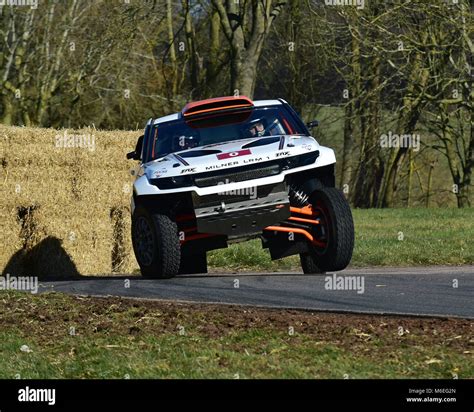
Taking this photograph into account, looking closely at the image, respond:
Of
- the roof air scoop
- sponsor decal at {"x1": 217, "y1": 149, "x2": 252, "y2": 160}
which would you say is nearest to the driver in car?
the roof air scoop

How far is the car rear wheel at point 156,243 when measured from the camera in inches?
548

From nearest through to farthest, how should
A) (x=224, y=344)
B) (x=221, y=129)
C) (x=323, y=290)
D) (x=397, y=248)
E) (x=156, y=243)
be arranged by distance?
(x=224, y=344) → (x=323, y=290) → (x=156, y=243) → (x=221, y=129) → (x=397, y=248)

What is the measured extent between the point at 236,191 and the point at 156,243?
Result: 3.92 ft

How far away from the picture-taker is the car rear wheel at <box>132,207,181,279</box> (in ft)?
45.7

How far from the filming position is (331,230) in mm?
13734

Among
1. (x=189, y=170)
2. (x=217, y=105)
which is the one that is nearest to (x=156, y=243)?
(x=189, y=170)

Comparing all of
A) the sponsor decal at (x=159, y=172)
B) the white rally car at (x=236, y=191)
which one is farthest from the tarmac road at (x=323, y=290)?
the sponsor decal at (x=159, y=172)

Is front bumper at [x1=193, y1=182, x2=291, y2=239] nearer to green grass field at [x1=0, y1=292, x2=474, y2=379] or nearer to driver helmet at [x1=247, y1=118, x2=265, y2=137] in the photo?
driver helmet at [x1=247, y1=118, x2=265, y2=137]

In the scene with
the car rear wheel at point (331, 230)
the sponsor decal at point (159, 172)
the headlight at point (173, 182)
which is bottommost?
the car rear wheel at point (331, 230)

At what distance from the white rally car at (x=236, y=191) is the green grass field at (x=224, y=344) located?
6.40 ft

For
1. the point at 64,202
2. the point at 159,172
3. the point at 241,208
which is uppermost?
the point at 159,172

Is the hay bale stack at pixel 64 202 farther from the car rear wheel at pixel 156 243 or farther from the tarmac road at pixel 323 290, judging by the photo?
the car rear wheel at pixel 156 243

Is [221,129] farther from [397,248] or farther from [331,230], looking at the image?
[397,248]
